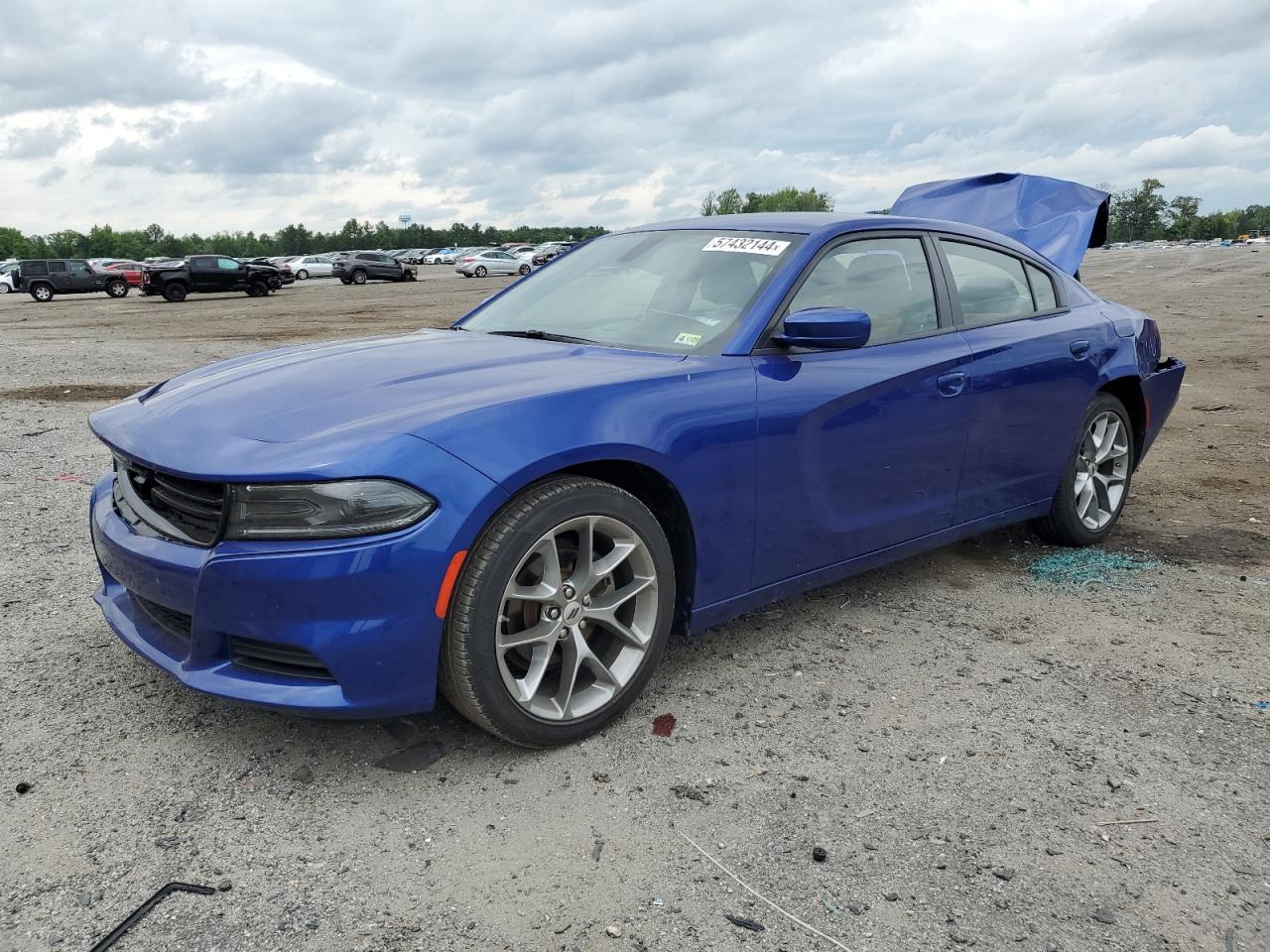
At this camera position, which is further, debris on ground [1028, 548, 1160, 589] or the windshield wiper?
debris on ground [1028, 548, 1160, 589]

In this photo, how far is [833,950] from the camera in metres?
2.02

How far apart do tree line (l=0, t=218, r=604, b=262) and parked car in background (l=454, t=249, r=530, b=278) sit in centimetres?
7063

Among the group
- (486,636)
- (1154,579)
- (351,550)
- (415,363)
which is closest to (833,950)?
(486,636)

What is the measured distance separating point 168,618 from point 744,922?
172 cm

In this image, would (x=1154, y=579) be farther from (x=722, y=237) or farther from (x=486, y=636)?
(x=486, y=636)

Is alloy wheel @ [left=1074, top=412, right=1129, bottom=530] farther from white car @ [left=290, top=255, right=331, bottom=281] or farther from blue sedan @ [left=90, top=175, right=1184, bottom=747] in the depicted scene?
white car @ [left=290, top=255, right=331, bottom=281]

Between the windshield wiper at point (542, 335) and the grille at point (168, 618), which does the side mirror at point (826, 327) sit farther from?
the grille at point (168, 618)

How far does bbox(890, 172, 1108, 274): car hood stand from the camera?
8.16 m

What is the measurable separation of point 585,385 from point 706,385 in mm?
411

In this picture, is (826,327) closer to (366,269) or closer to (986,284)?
(986,284)

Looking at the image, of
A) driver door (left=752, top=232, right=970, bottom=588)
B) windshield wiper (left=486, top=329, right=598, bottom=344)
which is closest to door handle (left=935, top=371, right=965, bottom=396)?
driver door (left=752, top=232, right=970, bottom=588)

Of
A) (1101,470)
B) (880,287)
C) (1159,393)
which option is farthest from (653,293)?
(1159,393)

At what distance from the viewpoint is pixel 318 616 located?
236 centimetres

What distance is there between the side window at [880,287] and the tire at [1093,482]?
1.22 m
